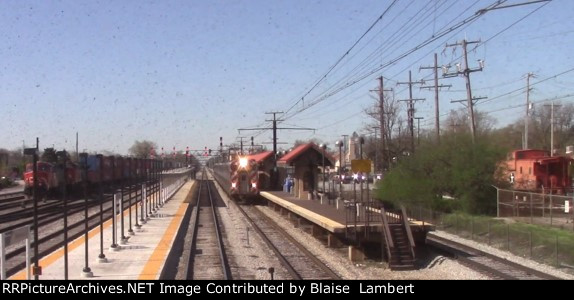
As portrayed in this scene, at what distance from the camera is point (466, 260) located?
1931cm

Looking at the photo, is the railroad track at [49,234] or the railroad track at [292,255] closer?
the railroad track at [292,255]

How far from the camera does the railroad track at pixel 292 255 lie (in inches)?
674

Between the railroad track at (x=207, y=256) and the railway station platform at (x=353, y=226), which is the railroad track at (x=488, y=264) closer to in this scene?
Answer: the railway station platform at (x=353, y=226)

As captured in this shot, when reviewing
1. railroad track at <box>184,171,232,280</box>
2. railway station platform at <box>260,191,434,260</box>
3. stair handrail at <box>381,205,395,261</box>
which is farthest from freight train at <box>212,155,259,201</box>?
stair handrail at <box>381,205,395,261</box>

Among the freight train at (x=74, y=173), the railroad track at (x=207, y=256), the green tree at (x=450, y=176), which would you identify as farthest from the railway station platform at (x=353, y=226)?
the green tree at (x=450, y=176)

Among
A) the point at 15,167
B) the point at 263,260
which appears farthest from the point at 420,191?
the point at 15,167

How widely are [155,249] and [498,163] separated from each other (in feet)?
70.5

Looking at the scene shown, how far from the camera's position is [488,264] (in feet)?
62.4

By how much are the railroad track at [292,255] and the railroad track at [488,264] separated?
417cm

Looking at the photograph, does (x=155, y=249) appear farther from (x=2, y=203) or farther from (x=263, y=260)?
(x=2, y=203)

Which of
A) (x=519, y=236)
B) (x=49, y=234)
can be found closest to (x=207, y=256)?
(x=49, y=234)

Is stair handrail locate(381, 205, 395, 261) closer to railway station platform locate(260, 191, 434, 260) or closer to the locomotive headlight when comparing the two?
railway station platform locate(260, 191, 434, 260)

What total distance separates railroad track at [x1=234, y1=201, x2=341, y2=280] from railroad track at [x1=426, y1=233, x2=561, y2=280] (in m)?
4.17
